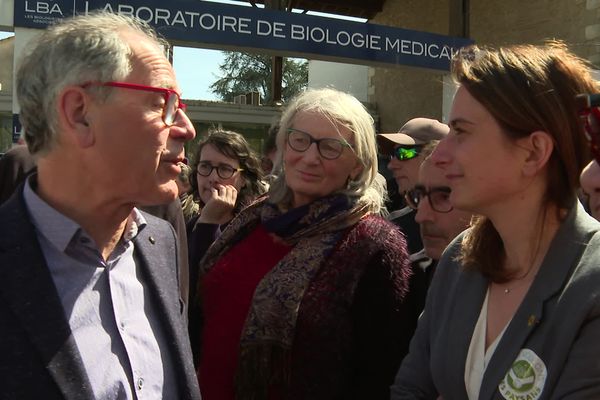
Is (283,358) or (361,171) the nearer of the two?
(283,358)

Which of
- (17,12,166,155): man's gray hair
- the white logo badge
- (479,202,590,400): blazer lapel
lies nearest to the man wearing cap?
(479,202,590,400): blazer lapel

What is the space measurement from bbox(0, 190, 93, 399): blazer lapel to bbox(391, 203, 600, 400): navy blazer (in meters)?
0.99

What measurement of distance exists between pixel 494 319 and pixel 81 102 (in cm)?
126

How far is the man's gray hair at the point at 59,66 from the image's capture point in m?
1.53

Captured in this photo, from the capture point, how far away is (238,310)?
2473 mm

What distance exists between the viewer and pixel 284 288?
235cm

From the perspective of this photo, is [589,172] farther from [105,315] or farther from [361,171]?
[105,315]

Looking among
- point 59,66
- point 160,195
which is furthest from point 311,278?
point 59,66

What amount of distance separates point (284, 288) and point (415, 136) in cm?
195

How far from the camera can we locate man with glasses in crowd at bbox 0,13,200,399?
1.42 metres

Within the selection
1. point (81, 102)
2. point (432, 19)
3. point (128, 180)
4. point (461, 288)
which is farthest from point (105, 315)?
point (432, 19)

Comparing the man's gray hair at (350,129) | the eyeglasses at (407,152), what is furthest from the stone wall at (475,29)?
the man's gray hair at (350,129)

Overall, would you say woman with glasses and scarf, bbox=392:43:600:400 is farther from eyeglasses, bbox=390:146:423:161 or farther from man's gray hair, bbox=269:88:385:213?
eyeglasses, bbox=390:146:423:161

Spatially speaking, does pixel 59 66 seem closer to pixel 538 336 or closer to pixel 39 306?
pixel 39 306
